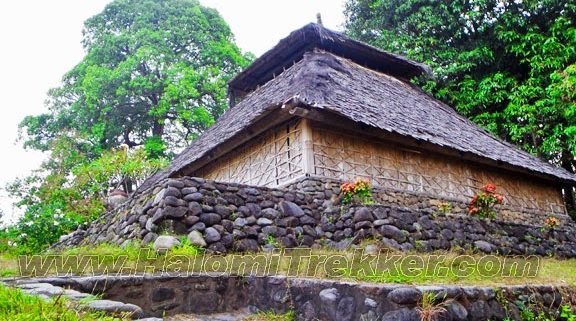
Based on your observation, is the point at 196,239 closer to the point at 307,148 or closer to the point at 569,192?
the point at 307,148

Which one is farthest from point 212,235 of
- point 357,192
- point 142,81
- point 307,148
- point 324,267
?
point 142,81

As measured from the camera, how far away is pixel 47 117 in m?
19.6

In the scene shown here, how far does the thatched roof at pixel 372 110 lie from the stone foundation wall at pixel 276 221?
162 centimetres

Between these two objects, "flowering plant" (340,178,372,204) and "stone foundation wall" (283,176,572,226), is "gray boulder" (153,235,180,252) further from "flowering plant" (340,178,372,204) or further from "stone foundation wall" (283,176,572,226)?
"flowering plant" (340,178,372,204)

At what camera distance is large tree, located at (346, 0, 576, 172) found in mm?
14812

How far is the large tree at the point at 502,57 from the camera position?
14812 millimetres

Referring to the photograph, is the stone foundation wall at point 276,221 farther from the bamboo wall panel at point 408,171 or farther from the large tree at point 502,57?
the large tree at point 502,57

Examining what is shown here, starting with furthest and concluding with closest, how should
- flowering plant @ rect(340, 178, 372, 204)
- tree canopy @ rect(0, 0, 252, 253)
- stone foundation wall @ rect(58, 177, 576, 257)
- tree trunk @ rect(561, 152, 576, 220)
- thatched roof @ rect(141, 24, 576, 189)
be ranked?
tree canopy @ rect(0, 0, 252, 253)
tree trunk @ rect(561, 152, 576, 220)
thatched roof @ rect(141, 24, 576, 189)
flowering plant @ rect(340, 178, 372, 204)
stone foundation wall @ rect(58, 177, 576, 257)

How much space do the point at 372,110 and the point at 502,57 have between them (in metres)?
10.6

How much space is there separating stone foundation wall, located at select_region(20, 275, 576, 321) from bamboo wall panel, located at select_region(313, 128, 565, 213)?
159 inches

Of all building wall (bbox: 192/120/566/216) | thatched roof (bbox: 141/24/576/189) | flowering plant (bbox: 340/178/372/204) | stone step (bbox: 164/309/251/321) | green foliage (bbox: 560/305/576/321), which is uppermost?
thatched roof (bbox: 141/24/576/189)

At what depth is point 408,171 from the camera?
404 inches

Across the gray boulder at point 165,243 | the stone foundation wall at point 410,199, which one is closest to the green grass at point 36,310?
the gray boulder at point 165,243

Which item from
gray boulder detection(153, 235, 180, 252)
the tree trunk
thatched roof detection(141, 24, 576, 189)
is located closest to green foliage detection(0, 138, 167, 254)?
thatched roof detection(141, 24, 576, 189)
